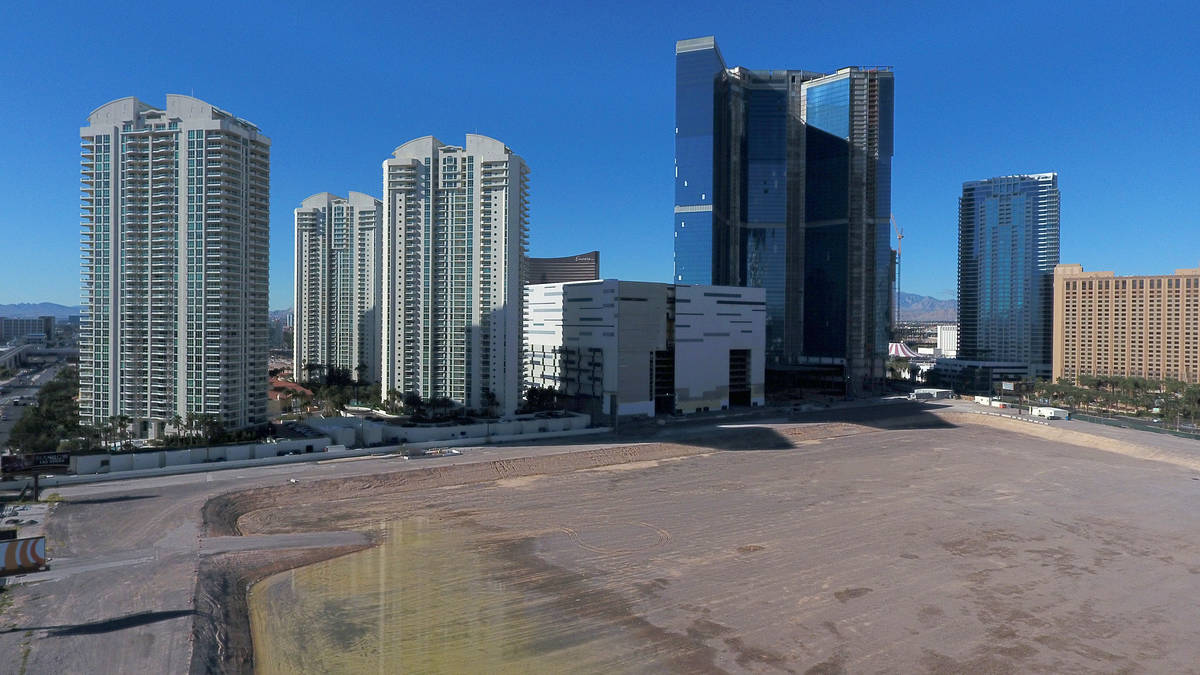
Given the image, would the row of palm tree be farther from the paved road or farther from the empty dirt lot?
the paved road

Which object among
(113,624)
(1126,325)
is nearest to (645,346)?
(113,624)

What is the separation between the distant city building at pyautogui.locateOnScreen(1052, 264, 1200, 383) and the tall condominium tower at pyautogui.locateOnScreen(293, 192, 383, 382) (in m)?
99.3

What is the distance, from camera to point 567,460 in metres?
47.7

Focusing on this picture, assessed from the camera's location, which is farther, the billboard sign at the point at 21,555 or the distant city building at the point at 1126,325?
the distant city building at the point at 1126,325

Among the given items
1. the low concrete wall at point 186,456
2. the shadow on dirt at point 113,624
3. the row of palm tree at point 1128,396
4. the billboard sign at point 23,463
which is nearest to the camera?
the shadow on dirt at point 113,624

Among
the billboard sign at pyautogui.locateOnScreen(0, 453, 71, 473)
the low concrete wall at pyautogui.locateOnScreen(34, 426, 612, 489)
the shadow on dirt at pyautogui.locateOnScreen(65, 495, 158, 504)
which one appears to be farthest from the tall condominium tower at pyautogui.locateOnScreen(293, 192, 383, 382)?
the shadow on dirt at pyautogui.locateOnScreen(65, 495, 158, 504)

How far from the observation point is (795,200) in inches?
4296

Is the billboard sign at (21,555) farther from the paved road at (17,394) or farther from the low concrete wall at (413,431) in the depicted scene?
the paved road at (17,394)

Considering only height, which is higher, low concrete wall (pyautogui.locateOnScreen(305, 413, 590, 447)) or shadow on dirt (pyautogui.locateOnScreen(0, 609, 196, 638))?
low concrete wall (pyautogui.locateOnScreen(305, 413, 590, 447))

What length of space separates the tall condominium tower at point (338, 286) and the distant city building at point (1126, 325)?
99257 mm

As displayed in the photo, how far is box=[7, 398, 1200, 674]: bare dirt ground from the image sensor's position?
1958cm

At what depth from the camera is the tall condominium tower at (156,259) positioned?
49781 millimetres

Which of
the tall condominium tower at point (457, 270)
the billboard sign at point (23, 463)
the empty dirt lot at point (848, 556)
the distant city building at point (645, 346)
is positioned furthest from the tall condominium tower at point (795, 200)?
the billboard sign at point (23, 463)

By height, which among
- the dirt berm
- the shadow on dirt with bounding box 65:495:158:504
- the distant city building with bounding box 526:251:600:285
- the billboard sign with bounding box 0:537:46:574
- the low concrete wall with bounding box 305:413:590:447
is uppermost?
the distant city building with bounding box 526:251:600:285
